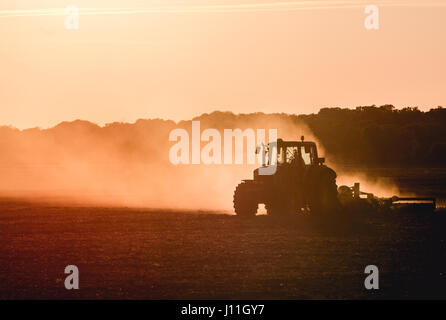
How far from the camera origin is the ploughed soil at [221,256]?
13.3 metres

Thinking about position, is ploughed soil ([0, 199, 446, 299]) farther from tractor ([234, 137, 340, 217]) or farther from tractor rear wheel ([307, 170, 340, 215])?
tractor ([234, 137, 340, 217])

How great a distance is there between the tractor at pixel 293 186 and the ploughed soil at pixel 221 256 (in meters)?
0.65

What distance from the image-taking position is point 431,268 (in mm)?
15734

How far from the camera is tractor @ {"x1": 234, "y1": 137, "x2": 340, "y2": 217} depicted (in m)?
25.8

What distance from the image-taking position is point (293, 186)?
2622 centimetres

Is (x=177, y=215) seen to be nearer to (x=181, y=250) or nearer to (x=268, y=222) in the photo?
(x=268, y=222)

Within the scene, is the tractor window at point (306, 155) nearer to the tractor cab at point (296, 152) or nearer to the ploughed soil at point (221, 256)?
the tractor cab at point (296, 152)

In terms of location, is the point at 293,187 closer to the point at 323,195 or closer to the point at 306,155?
the point at 323,195

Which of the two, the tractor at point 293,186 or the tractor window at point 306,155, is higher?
the tractor window at point 306,155

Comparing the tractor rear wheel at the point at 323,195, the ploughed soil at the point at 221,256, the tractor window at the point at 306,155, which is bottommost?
the ploughed soil at the point at 221,256

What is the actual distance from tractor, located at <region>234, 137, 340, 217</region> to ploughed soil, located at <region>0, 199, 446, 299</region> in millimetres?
652

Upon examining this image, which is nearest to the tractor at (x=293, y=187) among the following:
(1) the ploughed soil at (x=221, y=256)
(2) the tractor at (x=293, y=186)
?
(2) the tractor at (x=293, y=186)

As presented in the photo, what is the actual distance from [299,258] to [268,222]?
29.4 feet
